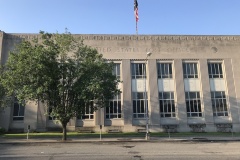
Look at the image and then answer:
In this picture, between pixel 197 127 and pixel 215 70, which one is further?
pixel 215 70

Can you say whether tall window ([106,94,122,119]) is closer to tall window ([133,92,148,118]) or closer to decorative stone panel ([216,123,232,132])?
tall window ([133,92,148,118])

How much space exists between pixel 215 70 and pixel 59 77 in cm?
2362

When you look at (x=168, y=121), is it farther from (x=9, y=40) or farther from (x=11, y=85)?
(x=9, y=40)

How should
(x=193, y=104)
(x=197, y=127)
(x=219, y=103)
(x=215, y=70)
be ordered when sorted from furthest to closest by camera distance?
(x=215, y=70), (x=219, y=103), (x=193, y=104), (x=197, y=127)

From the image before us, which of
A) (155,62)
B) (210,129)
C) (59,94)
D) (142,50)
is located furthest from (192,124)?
(59,94)

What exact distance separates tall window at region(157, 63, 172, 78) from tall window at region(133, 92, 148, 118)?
4.08 m

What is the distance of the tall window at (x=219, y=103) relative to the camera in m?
35.9

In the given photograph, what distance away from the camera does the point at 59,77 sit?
24.2 meters

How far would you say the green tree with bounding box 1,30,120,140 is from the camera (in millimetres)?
22641

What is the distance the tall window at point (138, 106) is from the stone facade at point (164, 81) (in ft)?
2.10

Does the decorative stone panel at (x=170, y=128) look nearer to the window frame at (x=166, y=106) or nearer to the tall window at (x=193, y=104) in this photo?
the window frame at (x=166, y=106)

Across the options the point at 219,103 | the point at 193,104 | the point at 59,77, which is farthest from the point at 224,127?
the point at 59,77

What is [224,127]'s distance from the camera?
3522 centimetres

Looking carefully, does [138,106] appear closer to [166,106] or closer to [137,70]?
[166,106]
